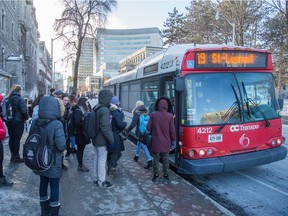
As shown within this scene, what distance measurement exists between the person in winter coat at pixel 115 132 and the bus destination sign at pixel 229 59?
1.88 m

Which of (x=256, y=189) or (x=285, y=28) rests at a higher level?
(x=285, y=28)

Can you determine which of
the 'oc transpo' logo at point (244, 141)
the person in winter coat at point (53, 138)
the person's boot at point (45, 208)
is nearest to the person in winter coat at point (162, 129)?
the 'oc transpo' logo at point (244, 141)

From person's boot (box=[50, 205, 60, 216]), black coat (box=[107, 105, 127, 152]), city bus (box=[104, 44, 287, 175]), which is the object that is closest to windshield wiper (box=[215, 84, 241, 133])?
city bus (box=[104, 44, 287, 175])

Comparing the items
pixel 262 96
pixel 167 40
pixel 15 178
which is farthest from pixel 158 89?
pixel 167 40

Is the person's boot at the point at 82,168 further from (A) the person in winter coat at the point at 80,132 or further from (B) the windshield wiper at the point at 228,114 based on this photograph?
(B) the windshield wiper at the point at 228,114

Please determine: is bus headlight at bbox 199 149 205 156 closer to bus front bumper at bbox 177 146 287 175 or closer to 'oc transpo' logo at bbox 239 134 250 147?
bus front bumper at bbox 177 146 287 175

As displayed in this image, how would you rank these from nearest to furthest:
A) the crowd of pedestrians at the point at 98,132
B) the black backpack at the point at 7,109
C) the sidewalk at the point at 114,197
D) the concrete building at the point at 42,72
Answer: the crowd of pedestrians at the point at 98,132 < the sidewalk at the point at 114,197 < the black backpack at the point at 7,109 < the concrete building at the point at 42,72

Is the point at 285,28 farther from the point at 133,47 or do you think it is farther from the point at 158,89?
the point at 133,47

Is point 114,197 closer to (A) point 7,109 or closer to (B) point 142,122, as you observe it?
(B) point 142,122

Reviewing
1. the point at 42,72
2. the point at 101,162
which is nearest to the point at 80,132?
the point at 101,162

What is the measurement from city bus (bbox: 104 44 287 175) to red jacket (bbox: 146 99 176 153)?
30 centimetres

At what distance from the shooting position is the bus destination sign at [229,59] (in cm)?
572

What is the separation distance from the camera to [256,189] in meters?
5.58

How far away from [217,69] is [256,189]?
2.56m
